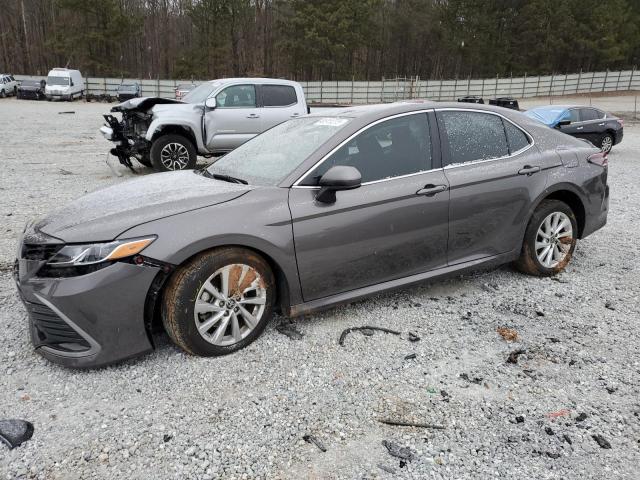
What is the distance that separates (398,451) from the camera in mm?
2320

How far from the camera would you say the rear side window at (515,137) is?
410cm

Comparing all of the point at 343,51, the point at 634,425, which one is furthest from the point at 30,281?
the point at 343,51

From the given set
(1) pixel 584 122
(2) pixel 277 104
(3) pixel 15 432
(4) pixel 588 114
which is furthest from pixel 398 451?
(4) pixel 588 114

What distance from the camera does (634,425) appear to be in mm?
2500

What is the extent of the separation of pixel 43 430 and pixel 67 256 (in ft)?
2.89

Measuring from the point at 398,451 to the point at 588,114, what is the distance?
14054 millimetres

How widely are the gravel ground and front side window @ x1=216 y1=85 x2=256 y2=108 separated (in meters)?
6.27

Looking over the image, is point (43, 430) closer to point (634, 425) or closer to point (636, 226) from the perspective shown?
point (634, 425)

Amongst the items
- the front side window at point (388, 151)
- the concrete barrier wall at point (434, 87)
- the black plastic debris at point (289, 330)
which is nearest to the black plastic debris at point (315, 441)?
the black plastic debris at point (289, 330)

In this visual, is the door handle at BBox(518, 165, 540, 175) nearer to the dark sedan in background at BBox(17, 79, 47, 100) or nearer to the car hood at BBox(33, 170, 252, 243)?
the car hood at BBox(33, 170, 252, 243)

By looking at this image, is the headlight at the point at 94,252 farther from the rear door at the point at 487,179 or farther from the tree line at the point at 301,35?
the tree line at the point at 301,35

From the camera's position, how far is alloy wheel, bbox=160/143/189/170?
9062 mm

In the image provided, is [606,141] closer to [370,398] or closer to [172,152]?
[172,152]

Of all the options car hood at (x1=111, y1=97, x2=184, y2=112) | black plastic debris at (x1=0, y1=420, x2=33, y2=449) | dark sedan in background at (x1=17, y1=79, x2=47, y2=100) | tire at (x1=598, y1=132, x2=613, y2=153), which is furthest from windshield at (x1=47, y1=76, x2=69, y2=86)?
black plastic debris at (x1=0, y1=420, x2=33, y2=449)
